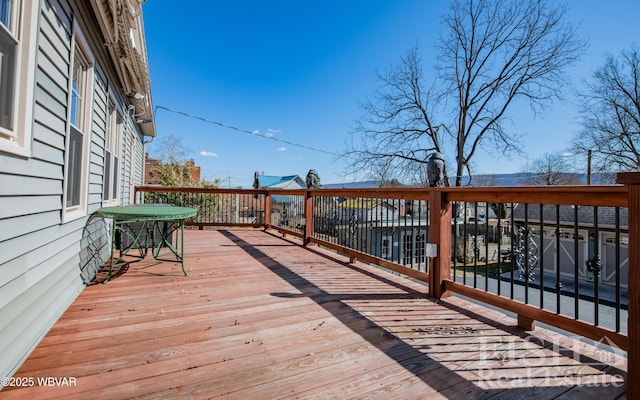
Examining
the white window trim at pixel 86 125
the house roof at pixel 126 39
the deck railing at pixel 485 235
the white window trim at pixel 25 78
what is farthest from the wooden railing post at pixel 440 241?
the house roof at pixel 126 39

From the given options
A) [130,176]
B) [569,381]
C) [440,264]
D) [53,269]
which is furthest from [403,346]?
[130,176]

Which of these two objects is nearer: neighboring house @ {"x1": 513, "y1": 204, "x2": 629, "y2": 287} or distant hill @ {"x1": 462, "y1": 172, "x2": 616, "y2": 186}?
neighboring house @ {"x1": 513, "y1": 204, "x2": 629, "y2": 287}

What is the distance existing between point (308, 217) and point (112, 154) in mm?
2928

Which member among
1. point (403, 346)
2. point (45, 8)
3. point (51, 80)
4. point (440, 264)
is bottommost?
point (403, 346)

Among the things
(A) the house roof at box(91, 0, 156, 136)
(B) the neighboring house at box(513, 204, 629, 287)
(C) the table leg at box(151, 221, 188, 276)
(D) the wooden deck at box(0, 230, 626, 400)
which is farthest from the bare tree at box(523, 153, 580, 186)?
(A) the house roof at box(91, 0, 156, 136)

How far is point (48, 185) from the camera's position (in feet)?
5.96

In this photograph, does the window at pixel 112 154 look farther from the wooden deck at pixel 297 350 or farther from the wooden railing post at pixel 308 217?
the wooden railing post at pixel 308 217

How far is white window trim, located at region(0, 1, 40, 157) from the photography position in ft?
4.79

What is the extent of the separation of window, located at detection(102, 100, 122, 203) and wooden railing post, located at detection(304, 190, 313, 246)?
2.72 metres

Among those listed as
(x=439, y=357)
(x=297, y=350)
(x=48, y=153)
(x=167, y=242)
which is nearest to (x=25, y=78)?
(x=48, y=153)

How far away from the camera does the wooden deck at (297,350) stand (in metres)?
1.31

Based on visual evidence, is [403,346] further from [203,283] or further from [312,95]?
[312,95]

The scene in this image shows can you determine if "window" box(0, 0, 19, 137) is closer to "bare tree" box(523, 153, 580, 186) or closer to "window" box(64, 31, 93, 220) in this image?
"window" box(64, 31, 93, 220)

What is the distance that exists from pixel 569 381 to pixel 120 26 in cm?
428
